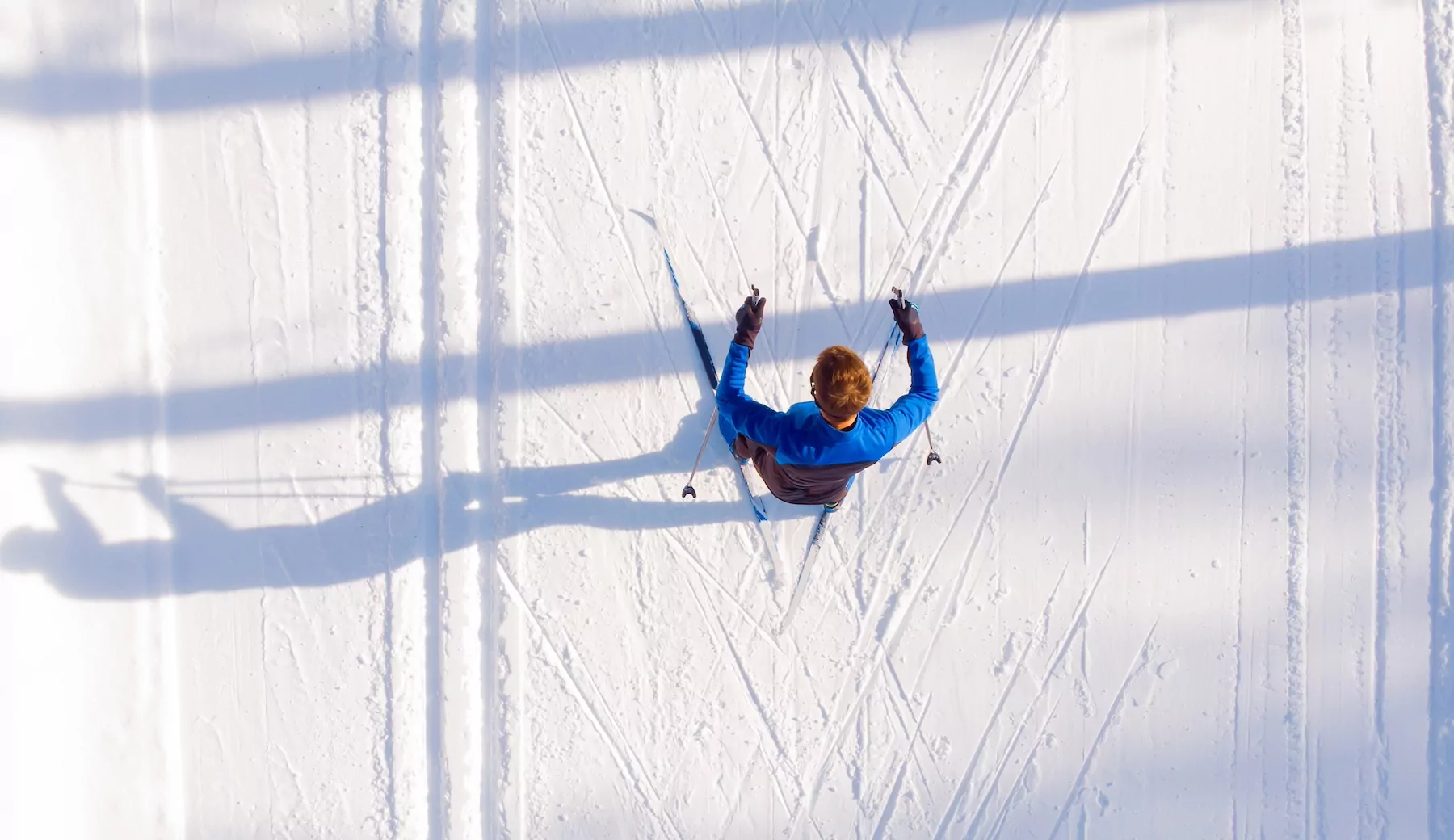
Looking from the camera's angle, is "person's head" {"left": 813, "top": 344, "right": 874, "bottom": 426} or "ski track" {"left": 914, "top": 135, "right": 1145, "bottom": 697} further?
"ski track" {"left": 914, "top": 135, "right": 1145, "bottom": 697}

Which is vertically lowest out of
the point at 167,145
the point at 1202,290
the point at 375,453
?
the point at 375,453

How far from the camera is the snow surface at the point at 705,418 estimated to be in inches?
119

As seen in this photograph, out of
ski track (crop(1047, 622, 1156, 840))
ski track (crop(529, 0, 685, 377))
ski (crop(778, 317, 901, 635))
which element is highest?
ski track (crop(529, 0, 685, 377))

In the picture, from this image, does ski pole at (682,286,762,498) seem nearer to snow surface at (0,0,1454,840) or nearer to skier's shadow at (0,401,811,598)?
snow surface at (0,0,1454,840)

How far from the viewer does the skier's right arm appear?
7.55 ft

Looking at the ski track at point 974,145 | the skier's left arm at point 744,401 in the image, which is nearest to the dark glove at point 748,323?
the skier's left arm at point 744,401

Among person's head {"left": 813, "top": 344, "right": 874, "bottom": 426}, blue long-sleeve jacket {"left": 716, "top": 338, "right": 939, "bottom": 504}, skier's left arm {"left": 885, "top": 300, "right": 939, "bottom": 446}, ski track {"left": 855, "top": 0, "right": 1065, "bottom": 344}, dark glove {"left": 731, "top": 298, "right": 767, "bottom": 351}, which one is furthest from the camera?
ski track {"left": 855, "top": 0, "right": 1065, "bottom": 344}

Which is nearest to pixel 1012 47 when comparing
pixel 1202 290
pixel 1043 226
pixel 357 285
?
pixel 1043 226

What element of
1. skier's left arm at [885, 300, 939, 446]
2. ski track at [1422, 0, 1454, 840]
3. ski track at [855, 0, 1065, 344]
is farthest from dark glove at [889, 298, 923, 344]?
ski track at [1422, 0, 1454, 840]

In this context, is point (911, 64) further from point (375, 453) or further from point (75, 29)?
point (75, 29)

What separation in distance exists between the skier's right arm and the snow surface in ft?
2.11

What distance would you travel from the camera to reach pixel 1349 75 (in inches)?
123

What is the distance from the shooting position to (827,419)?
2127mm

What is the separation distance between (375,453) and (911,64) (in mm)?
2447
